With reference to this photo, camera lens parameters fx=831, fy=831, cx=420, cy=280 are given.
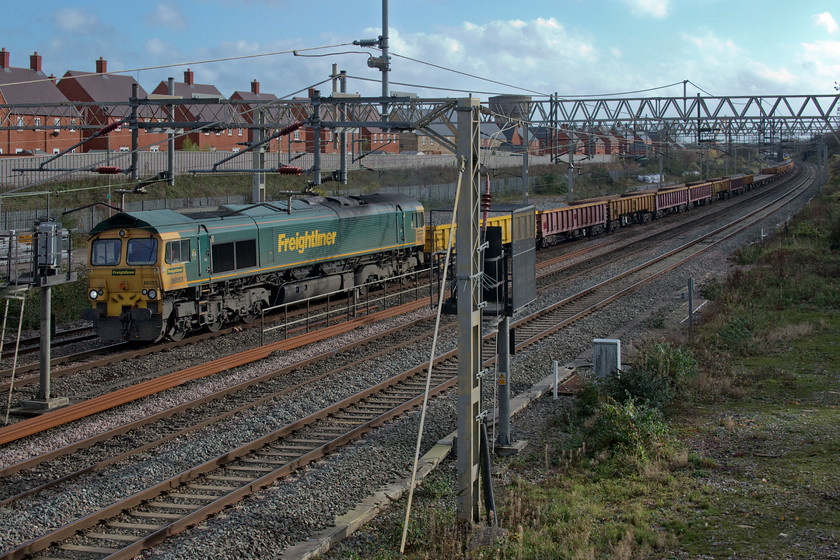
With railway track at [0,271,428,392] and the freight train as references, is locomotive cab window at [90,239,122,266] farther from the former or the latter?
railway track at [0,271,428,392]

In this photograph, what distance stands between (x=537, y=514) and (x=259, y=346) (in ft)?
35.7

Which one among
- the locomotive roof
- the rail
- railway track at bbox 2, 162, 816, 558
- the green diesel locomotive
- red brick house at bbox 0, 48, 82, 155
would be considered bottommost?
railway track at bbox 2, 162, 816, 558

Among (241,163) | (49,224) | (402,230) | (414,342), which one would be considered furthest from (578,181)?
(49,224)

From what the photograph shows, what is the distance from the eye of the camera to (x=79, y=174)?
4991cm

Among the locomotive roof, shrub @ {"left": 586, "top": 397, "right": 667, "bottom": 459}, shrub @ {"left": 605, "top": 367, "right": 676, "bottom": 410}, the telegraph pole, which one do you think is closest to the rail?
the locomotive roof

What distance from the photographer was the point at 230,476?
11.0 meters

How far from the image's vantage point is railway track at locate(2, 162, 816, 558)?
29.6ft

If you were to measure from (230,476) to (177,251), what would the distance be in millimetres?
8671

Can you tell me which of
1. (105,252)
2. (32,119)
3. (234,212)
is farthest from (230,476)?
(32,119)

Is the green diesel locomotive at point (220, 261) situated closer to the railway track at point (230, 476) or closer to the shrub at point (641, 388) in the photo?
the railway track at point (230, 476)

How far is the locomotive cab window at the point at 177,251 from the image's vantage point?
18.3 meters

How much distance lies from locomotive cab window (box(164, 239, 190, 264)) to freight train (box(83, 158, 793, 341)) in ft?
0.07

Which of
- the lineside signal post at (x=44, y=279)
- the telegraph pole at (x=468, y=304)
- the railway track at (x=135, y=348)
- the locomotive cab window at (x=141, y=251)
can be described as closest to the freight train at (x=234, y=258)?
the locomotive cab window at (x=141, y=251)

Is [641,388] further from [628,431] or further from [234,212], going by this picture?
[234,212]
